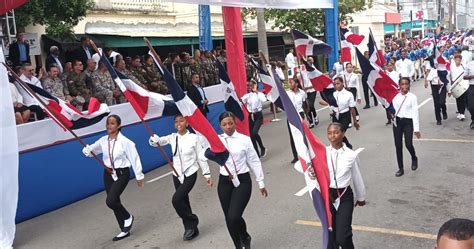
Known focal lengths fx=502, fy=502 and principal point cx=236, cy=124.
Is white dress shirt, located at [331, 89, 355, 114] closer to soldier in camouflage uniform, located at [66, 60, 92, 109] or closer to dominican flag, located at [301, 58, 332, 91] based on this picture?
dominican flag, located at [301, 58, 332, 91]

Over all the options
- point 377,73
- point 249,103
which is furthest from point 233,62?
point 377,73

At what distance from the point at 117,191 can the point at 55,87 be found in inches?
163

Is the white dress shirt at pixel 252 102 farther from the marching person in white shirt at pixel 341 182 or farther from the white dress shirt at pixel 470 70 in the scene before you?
the marching person in white shirt at pixel 341 182

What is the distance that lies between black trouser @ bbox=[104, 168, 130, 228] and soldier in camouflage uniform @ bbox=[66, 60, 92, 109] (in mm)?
4116

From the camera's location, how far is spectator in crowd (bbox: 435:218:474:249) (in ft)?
6.95

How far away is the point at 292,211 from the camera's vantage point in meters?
6.96

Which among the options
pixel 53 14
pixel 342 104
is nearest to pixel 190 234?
pixel 342 104

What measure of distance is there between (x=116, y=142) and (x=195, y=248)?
173cm

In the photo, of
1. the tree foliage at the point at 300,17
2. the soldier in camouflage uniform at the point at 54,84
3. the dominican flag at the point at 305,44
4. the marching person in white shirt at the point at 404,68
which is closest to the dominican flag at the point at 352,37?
the dominican flag at the point at 305,44

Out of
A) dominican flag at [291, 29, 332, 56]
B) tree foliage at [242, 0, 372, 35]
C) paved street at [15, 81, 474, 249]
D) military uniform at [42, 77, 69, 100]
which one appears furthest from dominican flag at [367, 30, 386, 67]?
tree foliage at [242, 0, 372, 35]

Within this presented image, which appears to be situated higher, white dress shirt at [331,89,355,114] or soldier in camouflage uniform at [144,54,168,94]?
soldier in camouflage uniform at [144,54,168,94]

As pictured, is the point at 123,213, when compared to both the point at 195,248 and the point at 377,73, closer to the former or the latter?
the point at 195,248

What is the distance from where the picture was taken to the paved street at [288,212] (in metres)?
6.05

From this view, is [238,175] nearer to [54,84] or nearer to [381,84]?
[381,84]
